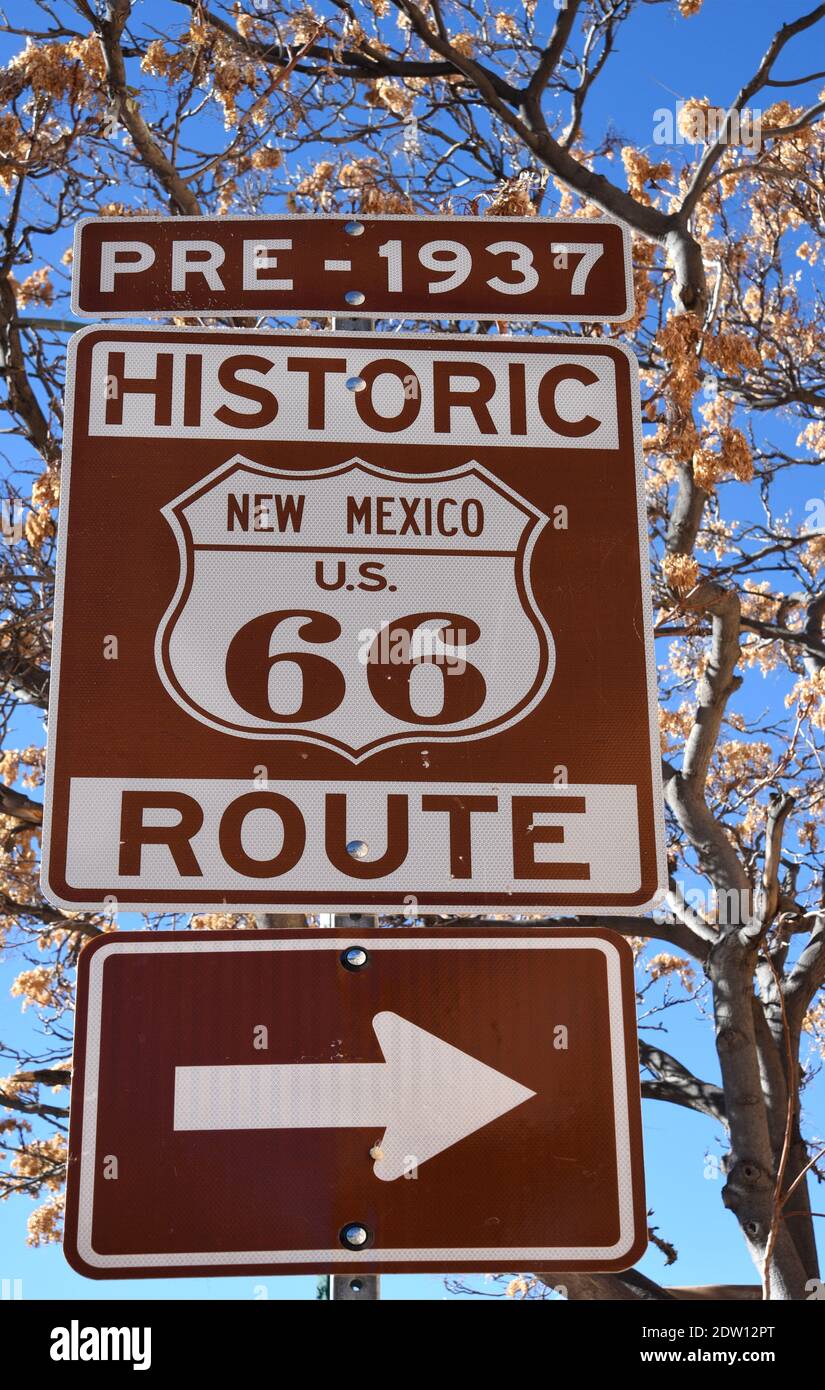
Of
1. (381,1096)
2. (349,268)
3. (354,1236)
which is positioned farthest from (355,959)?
(349,268)

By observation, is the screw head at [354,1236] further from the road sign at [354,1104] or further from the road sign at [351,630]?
the road sign at [351,630]

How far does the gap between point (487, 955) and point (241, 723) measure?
0.52 meters

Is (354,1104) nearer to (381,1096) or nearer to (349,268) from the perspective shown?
(381,1096)

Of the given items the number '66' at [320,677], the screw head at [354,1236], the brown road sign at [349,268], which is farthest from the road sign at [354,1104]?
the brown road sign at [349,268]

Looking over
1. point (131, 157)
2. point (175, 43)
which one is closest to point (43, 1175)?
point (131, 157)

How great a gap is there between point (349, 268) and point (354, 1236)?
1.64m

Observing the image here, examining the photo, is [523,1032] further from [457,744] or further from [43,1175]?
[43,1175]

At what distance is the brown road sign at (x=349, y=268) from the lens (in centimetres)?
250

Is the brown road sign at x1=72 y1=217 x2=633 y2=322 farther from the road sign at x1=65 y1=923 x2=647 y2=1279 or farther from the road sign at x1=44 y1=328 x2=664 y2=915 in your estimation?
the road sign at x1=65 y1=923 x2=647 y2=1279

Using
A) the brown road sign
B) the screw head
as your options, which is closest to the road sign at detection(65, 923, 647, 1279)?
the screw head

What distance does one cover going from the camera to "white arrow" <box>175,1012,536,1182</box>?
197 cm

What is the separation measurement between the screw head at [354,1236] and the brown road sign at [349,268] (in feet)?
5.01

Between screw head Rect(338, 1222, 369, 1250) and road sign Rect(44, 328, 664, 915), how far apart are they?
447mm

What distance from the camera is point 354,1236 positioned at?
193 centimetres
